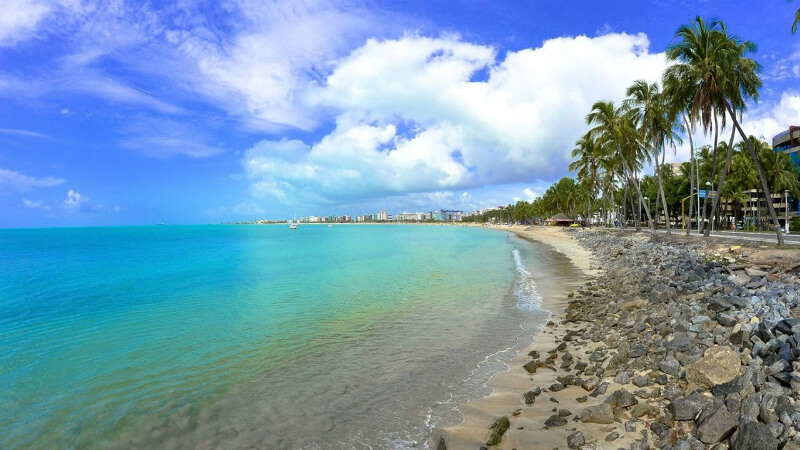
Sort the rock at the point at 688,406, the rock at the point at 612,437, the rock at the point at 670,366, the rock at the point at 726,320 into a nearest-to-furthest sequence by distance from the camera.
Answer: the rock at the point at 688,406 → the rock at the point at 612,437 → the rock at the point at 670,366 → the rock at the point at 726,320

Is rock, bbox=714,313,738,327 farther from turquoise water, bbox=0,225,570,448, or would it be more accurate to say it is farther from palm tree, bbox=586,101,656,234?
palm tree, bbox=586,101,656,234

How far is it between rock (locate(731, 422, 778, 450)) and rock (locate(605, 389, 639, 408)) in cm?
161

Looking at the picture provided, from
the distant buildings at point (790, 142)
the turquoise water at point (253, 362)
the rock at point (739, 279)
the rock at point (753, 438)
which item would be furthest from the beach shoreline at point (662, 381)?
the distant buildings at point (790, 142)

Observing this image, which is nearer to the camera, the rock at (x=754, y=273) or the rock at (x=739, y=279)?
the rock at (x=739, y=279)

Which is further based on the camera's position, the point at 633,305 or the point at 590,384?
the point at 633,305

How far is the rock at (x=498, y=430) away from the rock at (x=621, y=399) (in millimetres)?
1551

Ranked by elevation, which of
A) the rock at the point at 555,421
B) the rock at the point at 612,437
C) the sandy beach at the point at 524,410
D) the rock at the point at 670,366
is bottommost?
the sandy beach at the point at 524,410

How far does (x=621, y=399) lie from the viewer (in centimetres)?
634

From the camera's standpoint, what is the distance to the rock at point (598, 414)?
19.7 feet

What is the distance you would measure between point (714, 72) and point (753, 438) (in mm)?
28606

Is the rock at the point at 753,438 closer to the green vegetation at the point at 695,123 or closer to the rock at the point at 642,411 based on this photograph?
the rock at the point at 642,411

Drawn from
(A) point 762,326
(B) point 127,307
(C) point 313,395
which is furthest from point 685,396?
(B) point 127,307

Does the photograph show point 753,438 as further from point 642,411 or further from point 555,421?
point 555,421

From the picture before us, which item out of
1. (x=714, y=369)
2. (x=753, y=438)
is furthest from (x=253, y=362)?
(x=753, y=438)
